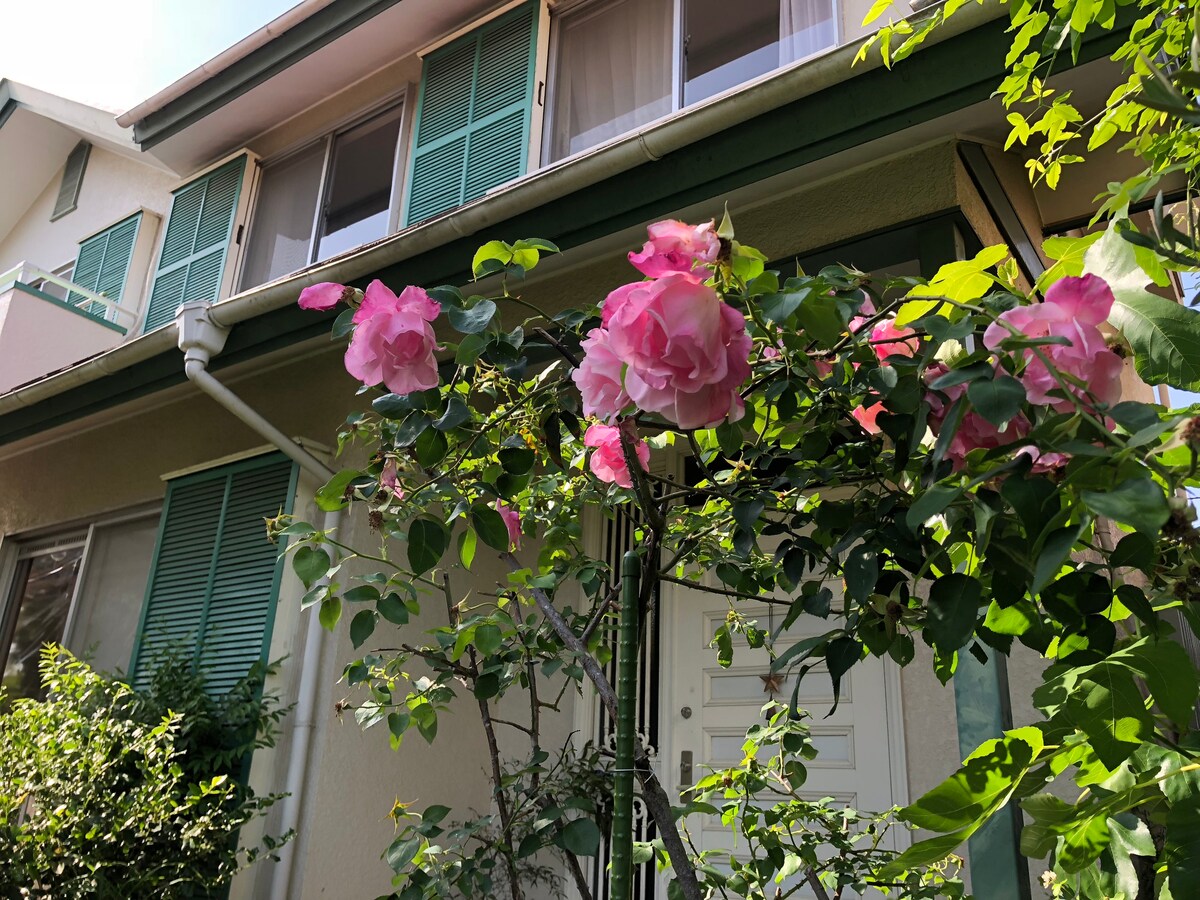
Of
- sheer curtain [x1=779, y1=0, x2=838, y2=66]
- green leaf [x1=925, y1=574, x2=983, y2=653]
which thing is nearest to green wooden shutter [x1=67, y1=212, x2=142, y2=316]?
sheer curtain [x1=779, y1=0, x2=838, y2=66]

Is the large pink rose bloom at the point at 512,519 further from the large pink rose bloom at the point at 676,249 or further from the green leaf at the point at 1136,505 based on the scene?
the green leaf at the point at 1136,505

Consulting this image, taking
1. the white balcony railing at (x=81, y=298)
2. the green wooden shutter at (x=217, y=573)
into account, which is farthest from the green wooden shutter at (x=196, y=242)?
the green wooden shutter at (x=217, y=573)

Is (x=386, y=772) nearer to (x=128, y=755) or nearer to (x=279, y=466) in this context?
(x=128, y=755)

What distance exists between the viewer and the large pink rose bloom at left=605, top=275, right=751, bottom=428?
0.85m

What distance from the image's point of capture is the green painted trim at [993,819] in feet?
5.67

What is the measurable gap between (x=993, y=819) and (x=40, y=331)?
26.7 feet

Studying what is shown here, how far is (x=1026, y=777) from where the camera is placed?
30.9 inches

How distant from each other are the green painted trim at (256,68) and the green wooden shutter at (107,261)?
153 cm

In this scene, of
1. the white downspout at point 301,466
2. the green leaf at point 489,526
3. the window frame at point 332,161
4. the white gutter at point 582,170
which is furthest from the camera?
the window frame at point 332,161

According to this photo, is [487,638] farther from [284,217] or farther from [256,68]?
[256,68]

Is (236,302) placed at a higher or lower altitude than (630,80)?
lower

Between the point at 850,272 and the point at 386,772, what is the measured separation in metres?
4.01

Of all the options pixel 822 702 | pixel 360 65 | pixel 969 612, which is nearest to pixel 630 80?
pixel 360 65

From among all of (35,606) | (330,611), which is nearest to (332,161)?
(35,606)
